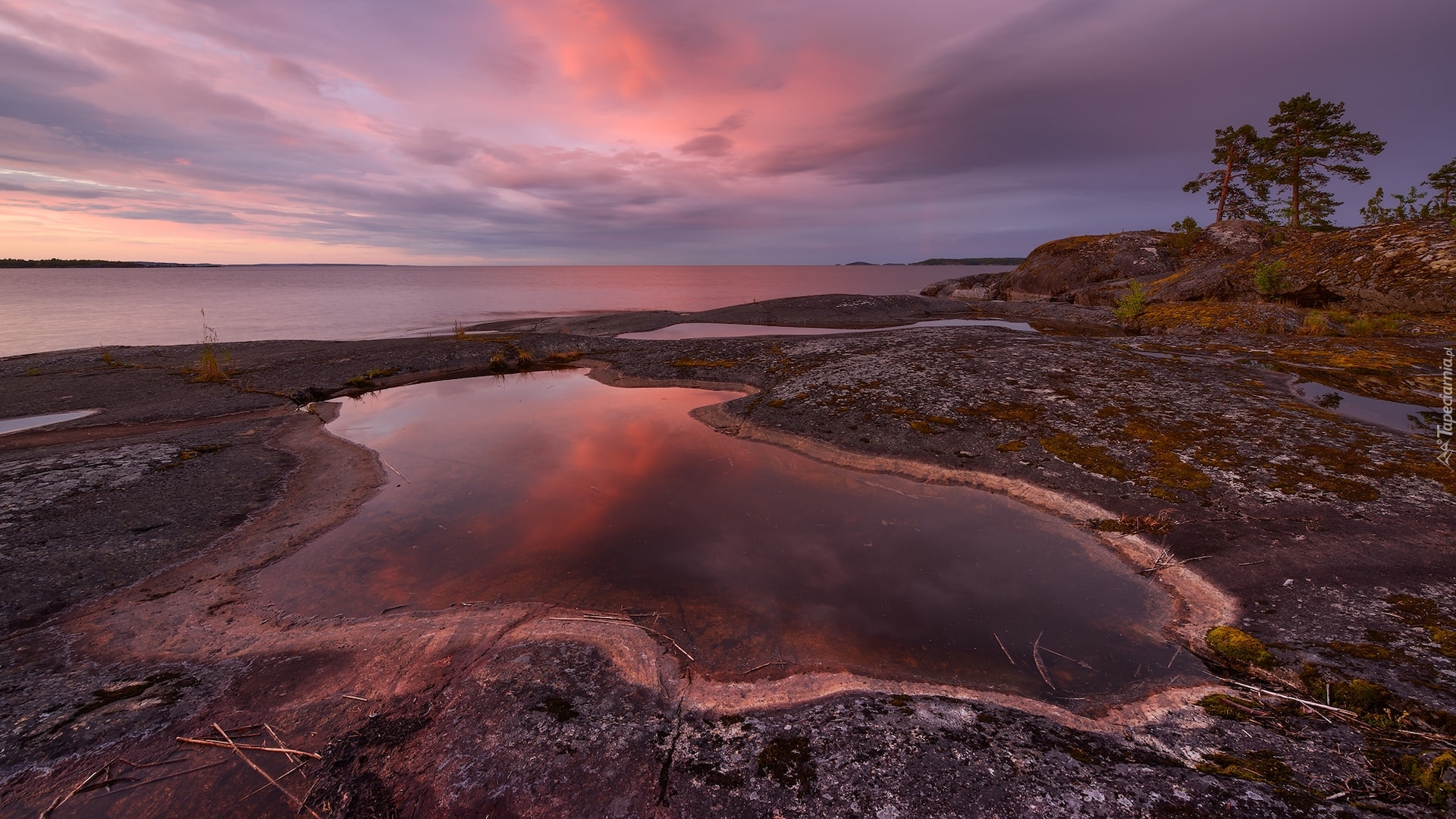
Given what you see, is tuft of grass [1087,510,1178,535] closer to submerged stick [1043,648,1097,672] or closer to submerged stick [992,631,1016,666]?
submerged stick [1043,648,1097,672]

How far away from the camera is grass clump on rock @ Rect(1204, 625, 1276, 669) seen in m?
4.37

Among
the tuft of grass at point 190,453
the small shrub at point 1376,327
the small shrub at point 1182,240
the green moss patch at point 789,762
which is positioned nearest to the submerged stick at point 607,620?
the green moss patch at point 789,762

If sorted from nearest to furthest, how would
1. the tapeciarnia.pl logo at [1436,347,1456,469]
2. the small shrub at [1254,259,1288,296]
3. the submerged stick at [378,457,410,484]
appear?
the tapeciarnia.pl logo at [1436,347,1456,469] → the submerged stick at [378,457,410,484] → the small shrub at [1254,259,1288,296]

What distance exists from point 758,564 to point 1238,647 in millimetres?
4640

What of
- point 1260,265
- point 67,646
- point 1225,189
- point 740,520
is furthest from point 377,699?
point 1225,189

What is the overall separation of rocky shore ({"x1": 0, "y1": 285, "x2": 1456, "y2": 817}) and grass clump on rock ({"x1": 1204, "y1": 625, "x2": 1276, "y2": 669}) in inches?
0.8

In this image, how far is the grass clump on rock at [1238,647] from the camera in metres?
4.37

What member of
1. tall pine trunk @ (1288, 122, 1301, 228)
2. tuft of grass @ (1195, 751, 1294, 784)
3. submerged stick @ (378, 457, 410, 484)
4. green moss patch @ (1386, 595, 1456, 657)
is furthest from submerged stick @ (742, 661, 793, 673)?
tall pine trunk @ (1288, 122, 1301, 228)

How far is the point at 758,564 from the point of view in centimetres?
621

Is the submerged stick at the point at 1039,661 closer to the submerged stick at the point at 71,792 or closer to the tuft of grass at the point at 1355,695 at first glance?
the tuft of grass at the point at 1355,695

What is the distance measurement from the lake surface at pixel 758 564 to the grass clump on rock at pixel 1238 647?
393 millimetres

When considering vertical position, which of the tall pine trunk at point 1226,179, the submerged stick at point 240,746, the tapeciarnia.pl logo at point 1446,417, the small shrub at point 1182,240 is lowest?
the submerged stick at point 240,746

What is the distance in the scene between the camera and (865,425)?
10602mm

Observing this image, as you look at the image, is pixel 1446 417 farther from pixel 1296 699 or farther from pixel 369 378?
pixel 369 378
